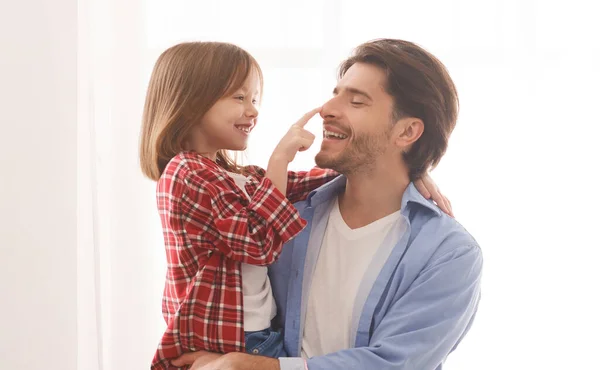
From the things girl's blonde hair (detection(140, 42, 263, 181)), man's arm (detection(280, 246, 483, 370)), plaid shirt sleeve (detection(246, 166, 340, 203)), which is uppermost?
girl's blonde hair (detection(140, 42, 263, 181))

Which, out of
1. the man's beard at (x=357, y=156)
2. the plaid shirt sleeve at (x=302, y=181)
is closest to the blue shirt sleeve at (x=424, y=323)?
the man's beard at (x=357, y=156)

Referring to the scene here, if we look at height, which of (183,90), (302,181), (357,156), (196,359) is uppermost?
(183,90)

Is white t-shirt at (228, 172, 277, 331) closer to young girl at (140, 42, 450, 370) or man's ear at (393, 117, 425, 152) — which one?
young girl at (140, 42, 450, 370)

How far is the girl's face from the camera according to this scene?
1.92 metres

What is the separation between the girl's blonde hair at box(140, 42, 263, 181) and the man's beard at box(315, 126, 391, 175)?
1.03 feet

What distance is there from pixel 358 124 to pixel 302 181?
260mm

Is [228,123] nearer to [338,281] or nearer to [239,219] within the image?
[239,219]

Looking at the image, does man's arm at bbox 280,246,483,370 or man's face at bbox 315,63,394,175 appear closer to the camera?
man's arm at bbox 280,246,483,370

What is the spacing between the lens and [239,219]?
5.62ft

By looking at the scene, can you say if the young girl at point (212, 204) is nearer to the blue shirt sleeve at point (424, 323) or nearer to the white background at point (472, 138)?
the blue shirt sleeve at point (424, 323)

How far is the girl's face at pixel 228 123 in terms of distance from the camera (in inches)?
75.6

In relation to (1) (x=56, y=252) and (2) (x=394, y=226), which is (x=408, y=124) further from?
(1) (x=56, y=252)

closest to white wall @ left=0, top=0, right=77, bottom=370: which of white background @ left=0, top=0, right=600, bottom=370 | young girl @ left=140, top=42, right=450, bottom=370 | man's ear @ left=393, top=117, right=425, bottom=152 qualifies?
white background @ left=0, top=0, right=600, bottom=370

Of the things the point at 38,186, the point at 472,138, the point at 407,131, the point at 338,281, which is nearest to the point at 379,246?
the point at 338,281
